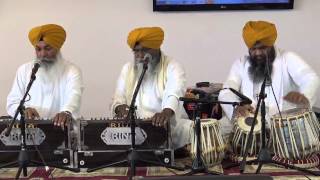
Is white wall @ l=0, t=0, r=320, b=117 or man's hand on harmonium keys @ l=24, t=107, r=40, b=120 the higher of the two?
white wall @ l=0, t=0, r=320, b=117

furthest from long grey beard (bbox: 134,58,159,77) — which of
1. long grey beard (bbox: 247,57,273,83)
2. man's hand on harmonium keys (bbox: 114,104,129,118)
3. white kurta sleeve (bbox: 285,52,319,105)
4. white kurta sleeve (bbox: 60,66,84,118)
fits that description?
white kurta sleeve (bbox: 285,52,319,105)

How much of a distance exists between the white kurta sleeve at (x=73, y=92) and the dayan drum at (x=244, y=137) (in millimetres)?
1402

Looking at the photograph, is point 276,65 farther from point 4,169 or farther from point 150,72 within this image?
point 4,169

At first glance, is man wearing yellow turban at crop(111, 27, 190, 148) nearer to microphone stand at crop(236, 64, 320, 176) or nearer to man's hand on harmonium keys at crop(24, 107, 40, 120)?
man's hand on harmonium keys at crop(24, 107, 40, 120)

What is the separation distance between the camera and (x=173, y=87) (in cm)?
459

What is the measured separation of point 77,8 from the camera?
603 centimetres

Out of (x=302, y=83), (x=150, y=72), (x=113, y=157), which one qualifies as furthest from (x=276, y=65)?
(x=113, y=157)

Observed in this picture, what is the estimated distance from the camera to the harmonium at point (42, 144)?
161 inches

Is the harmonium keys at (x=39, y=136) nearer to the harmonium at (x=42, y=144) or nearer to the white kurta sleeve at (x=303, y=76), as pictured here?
the harmonium at (x=42, y=144)

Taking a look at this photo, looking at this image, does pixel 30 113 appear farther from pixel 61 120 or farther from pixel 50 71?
pixel 50 71

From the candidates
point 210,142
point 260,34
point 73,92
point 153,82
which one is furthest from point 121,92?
point 260,34

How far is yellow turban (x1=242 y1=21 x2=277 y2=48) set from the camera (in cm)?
464

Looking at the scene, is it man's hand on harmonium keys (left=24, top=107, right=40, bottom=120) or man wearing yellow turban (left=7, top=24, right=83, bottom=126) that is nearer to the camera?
man's hand on harmonium keys (left=24, top=107, right=40, bottom=120)

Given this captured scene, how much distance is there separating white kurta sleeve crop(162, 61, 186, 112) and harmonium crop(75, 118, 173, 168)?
0.33 m
